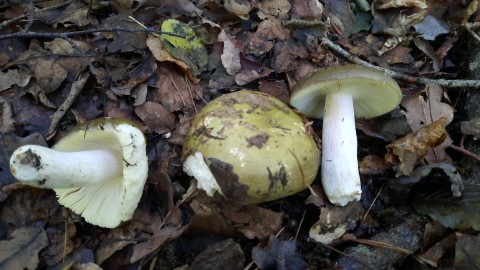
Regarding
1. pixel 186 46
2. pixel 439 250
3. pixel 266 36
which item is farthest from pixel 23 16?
pixel 439 250

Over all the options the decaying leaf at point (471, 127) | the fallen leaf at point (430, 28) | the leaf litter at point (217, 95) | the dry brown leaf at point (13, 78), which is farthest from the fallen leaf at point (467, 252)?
the dry brown leaf at point (13, 78)

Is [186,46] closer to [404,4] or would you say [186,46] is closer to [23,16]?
[23,16]

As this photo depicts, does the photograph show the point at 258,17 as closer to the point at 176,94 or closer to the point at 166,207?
the point at 176,94

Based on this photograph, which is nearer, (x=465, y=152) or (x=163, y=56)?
(x=465, y=152)

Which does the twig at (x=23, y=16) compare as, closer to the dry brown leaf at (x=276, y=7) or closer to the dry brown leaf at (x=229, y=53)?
the dry brown leaf at (x=229, y=53)

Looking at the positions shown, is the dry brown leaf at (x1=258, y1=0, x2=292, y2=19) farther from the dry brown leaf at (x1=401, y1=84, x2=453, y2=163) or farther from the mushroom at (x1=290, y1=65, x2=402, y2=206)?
the dry brown leaf at (x1=401, y1=84, x2=453, y2=163)

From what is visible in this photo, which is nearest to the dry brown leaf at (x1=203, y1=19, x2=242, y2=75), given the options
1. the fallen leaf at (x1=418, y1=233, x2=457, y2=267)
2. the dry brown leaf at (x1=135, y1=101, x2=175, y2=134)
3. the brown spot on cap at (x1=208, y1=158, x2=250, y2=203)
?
the dry brown leaf at (x1=135, y1=101, x2=175, y2=134)
